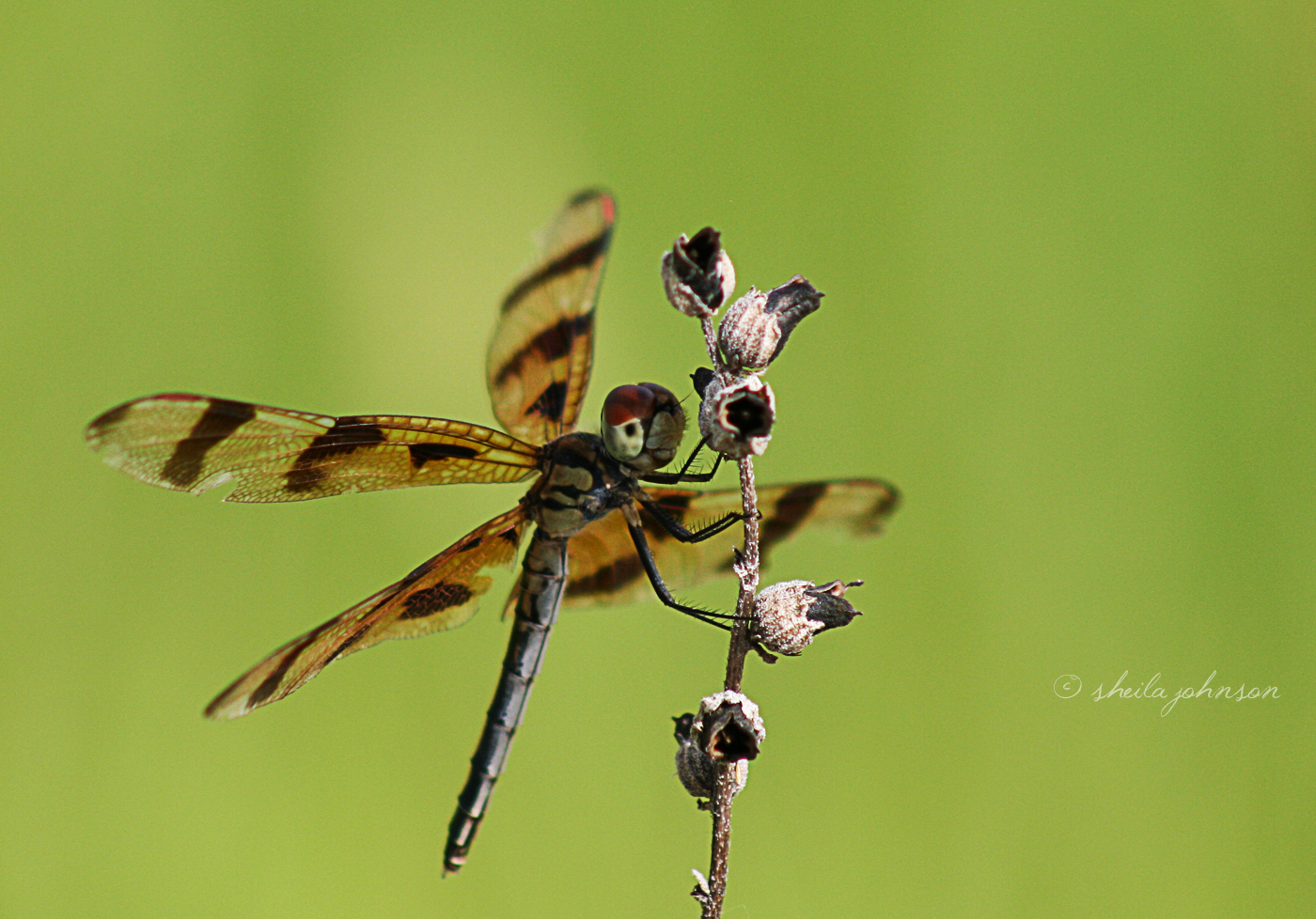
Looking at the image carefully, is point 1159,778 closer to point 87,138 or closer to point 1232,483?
point 1232,483

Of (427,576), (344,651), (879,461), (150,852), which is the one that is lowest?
(150,852)

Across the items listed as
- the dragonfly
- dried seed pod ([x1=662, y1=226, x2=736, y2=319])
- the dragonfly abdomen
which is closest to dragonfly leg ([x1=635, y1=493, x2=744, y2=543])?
the dragonfly

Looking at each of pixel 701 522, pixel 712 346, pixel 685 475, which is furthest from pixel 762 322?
pixel 701 522

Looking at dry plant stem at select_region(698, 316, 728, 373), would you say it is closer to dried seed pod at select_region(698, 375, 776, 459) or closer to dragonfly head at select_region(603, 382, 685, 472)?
dried seed pod at select_region(698, 375, 776, 459)

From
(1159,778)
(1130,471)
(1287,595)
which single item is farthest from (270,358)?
(1287,595)

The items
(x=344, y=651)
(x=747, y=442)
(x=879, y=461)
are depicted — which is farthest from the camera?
(x=879, y=461)

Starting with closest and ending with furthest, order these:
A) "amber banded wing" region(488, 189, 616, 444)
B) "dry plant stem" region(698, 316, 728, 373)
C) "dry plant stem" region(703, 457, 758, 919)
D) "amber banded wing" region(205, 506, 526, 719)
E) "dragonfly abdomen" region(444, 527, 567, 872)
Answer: "dry plant stem" region(703, 457, 758, 919), "dry plant stem" region(698, 316, 728, 373), "amber banded wing" region(205, 506, 526, 719), "dragonfly abdomen" region(444, 527, 567, 872), "amber banded wing" region(488, 189, 616, 444)
